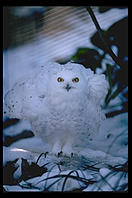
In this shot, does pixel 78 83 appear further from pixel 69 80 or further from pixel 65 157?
pixel 65 157

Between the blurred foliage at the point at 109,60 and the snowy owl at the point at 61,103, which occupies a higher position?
the blurred foliage at the point at 109,60

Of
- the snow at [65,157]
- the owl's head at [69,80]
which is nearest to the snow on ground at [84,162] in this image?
the snow at [65,157]

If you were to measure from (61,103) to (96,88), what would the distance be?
17 centimetres

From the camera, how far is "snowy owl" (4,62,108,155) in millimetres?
1481

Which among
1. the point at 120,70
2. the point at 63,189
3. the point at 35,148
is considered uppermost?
the point at 120,70

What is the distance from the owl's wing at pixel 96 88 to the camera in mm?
1538

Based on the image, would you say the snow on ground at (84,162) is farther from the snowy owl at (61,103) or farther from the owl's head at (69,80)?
the owl's head at (69,80)

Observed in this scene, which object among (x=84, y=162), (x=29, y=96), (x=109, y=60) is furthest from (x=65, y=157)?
(x=109, y=60)

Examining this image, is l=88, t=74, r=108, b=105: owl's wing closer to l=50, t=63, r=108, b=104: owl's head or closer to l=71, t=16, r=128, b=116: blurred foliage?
l=50, t=63, r=108, b=104: owl's head

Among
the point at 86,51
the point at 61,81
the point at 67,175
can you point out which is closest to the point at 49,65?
the point at 61,81

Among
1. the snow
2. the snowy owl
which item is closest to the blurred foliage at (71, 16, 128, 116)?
the snow

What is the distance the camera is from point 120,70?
1743mm
